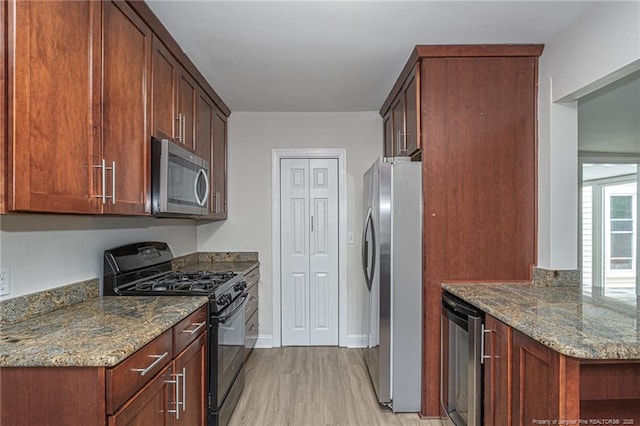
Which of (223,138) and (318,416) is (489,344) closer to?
(318,416)

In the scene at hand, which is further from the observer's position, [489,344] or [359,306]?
[359,306]

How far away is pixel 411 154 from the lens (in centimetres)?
305

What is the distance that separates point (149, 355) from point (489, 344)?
5.14 feet

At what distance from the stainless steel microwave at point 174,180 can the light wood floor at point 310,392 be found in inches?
59.1

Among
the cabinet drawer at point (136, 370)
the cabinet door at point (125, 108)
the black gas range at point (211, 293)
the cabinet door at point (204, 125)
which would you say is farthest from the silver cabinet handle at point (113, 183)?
the cabinet door at point (204, 125)

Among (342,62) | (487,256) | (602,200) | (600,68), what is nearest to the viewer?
(600,68)

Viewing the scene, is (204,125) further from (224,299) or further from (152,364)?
(152,364)

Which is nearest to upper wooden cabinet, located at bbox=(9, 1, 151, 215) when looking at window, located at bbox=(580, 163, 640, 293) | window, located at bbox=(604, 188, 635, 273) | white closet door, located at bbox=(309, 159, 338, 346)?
white closet door, located at bbox=(309, 159, 338, 346)

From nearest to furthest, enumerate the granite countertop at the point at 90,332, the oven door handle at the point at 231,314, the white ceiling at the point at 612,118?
the granite countertop at the point at 90,332 < the oven door handle at the point at 231,314 < the white ceiling at the point at 612,118

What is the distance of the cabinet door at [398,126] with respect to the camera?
331 cm

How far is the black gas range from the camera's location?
238cm

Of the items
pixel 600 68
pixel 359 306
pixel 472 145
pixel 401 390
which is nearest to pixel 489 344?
pixel 401 390

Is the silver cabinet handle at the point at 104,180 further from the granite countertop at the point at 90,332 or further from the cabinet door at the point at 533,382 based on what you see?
the cabinet door at the point at 533,382

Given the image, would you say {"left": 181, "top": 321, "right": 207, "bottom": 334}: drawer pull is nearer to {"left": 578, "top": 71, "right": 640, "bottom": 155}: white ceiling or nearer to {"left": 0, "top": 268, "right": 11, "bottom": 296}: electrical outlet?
{"left": 0, "top": 268, "right": 11, "bottom": 296}: electrical outlet
